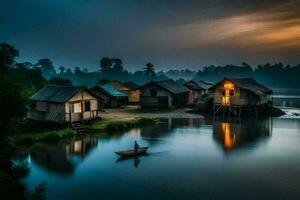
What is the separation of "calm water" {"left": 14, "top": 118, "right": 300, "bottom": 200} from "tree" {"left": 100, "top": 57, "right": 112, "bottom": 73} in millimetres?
145248

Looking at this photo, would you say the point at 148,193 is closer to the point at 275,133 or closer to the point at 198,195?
the point at 198,195

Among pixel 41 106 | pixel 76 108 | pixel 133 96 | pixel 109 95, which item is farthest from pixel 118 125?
pixel 133 96

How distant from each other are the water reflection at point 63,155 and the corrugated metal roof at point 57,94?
6.59m

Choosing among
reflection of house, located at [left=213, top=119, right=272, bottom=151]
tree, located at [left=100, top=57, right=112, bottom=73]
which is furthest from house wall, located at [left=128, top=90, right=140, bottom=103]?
tree, located at [left=100, top=57, right=112, bottom=73]

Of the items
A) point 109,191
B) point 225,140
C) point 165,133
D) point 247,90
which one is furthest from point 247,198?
point 247,90

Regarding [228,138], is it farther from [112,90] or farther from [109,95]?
[112,90]

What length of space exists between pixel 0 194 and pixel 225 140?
1042 inches

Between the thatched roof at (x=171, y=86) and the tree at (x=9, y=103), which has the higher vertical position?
the thatched roof at (x=171, y=86)

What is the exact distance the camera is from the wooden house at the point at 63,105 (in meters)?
37.8

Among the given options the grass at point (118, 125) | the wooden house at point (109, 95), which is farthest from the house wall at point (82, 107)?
the wooden house at point (109, 95)

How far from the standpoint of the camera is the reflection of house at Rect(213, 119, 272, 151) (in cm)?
3509

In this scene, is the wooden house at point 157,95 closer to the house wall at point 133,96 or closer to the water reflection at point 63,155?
the house wall at point 133,96

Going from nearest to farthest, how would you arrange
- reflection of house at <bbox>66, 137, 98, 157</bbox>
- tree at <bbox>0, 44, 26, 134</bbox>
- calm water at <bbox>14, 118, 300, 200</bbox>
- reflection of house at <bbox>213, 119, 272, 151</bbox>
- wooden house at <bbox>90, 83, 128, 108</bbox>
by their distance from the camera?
calm water at <bbox>14, 118, 300, 200</bbox> → tree at <bbox>0, 44, 26, 134</bbox> → reflection of house at <bbox>66, 137, 98, 157</bbox> → reflection of house at <bbox>213, 119, 272, 151</bbox> → wooden house at <bbox>90, 83, 128, 108</bbox>

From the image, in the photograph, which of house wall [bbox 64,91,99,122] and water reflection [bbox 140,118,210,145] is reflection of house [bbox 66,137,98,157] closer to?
house wall [bbox 64,91,99,122]
